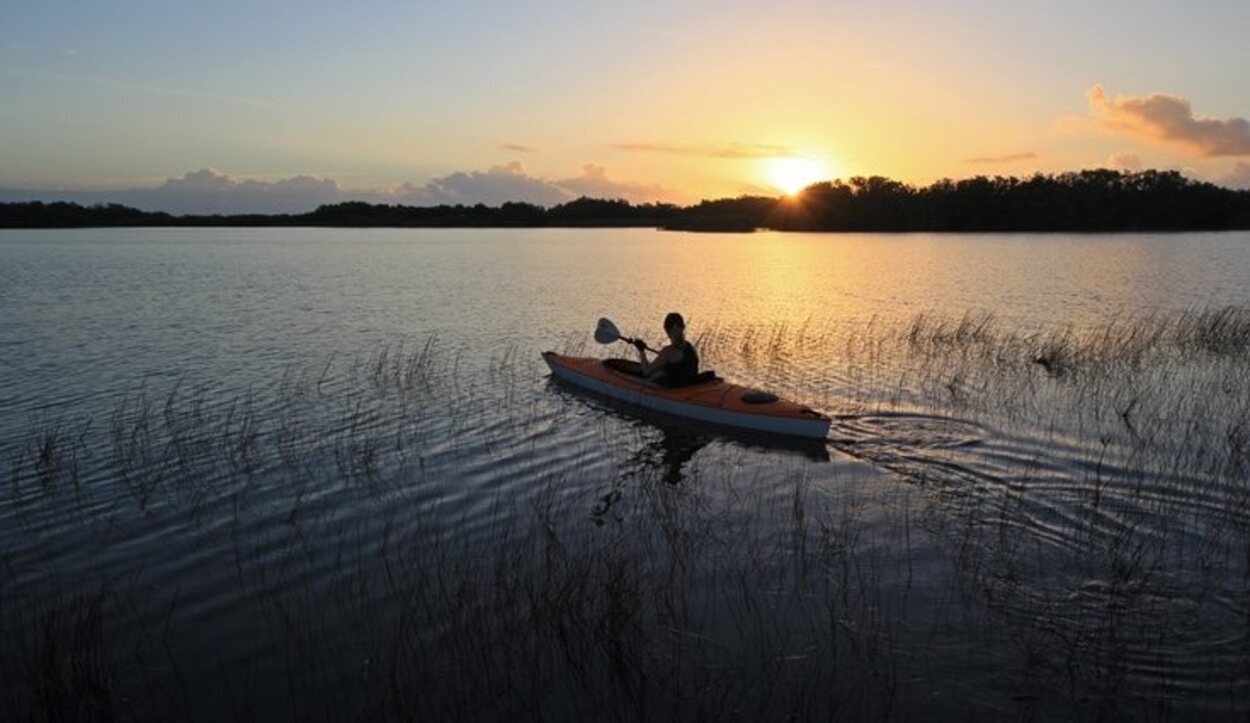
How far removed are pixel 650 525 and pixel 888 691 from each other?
3.24 m

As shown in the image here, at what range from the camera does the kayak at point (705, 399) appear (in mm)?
11180

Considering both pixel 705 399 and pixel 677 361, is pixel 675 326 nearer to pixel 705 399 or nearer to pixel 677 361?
pixel 677 361

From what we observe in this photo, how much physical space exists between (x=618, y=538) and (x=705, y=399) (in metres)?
4.79

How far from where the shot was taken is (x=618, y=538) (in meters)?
7.75

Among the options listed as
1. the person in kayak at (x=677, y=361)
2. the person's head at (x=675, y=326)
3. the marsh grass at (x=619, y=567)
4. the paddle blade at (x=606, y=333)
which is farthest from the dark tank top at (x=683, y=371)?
the paddle blade at (x=606, y=333)

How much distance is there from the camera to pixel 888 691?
16.8 ft

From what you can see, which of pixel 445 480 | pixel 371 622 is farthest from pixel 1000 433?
pixel 371 622

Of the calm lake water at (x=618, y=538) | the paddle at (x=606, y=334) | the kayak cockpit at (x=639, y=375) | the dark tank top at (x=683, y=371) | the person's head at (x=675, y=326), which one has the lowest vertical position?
the calm lake water at (x=618, y=538)

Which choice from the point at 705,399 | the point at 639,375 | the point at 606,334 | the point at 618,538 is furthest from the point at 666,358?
the point at 618,538

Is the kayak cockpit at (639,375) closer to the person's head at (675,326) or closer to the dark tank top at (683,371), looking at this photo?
the dark tank top at (683,371)

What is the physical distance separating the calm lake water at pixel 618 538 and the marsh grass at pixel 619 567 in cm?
3

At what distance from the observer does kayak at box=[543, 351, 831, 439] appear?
11.2 meters

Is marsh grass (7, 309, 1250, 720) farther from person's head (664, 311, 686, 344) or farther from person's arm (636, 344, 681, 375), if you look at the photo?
person's head (664, 311, 686, 344)

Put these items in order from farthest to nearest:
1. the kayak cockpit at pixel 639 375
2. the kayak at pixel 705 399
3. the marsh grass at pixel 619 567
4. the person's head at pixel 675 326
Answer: the kayak cockpit at pixel 639 375 → the person's head at pixel 675 326 → the kayak at pixel 705 399 → the marsh grass at pixel 619 567
